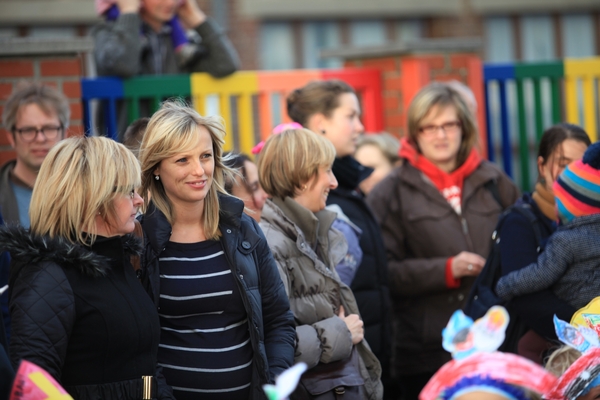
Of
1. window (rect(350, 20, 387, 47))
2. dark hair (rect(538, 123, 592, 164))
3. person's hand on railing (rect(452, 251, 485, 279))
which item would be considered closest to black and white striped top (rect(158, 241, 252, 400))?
person's hand on railing (rect(452, 251, 485, 279))

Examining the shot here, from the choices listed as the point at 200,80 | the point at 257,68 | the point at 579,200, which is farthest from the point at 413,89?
the point at 257,68

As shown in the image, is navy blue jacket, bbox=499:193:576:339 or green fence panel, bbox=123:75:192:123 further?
green fence panel, bbox=123:75:192:123

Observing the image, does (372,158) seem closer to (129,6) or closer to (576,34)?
(129,6)

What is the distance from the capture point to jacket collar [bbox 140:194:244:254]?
2990 mm

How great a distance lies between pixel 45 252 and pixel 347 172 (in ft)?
6.69

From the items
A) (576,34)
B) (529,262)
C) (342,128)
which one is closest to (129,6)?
(342,128)

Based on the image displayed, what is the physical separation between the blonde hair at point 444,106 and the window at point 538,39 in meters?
10.8

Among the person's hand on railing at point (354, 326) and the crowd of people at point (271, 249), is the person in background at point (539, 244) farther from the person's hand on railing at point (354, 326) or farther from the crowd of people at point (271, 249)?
the person's hand on railing at point (354, 326)

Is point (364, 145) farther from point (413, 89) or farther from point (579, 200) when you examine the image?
point (579, 200)

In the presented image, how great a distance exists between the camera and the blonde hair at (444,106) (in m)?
4.77

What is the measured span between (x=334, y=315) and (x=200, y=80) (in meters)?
2.52

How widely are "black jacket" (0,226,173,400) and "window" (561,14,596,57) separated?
13912 millimetres

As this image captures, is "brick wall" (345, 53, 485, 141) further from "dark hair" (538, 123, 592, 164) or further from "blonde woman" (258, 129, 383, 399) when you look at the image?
"blonde woman" (258, 129, 383, 399)

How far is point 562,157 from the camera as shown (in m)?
4.00
